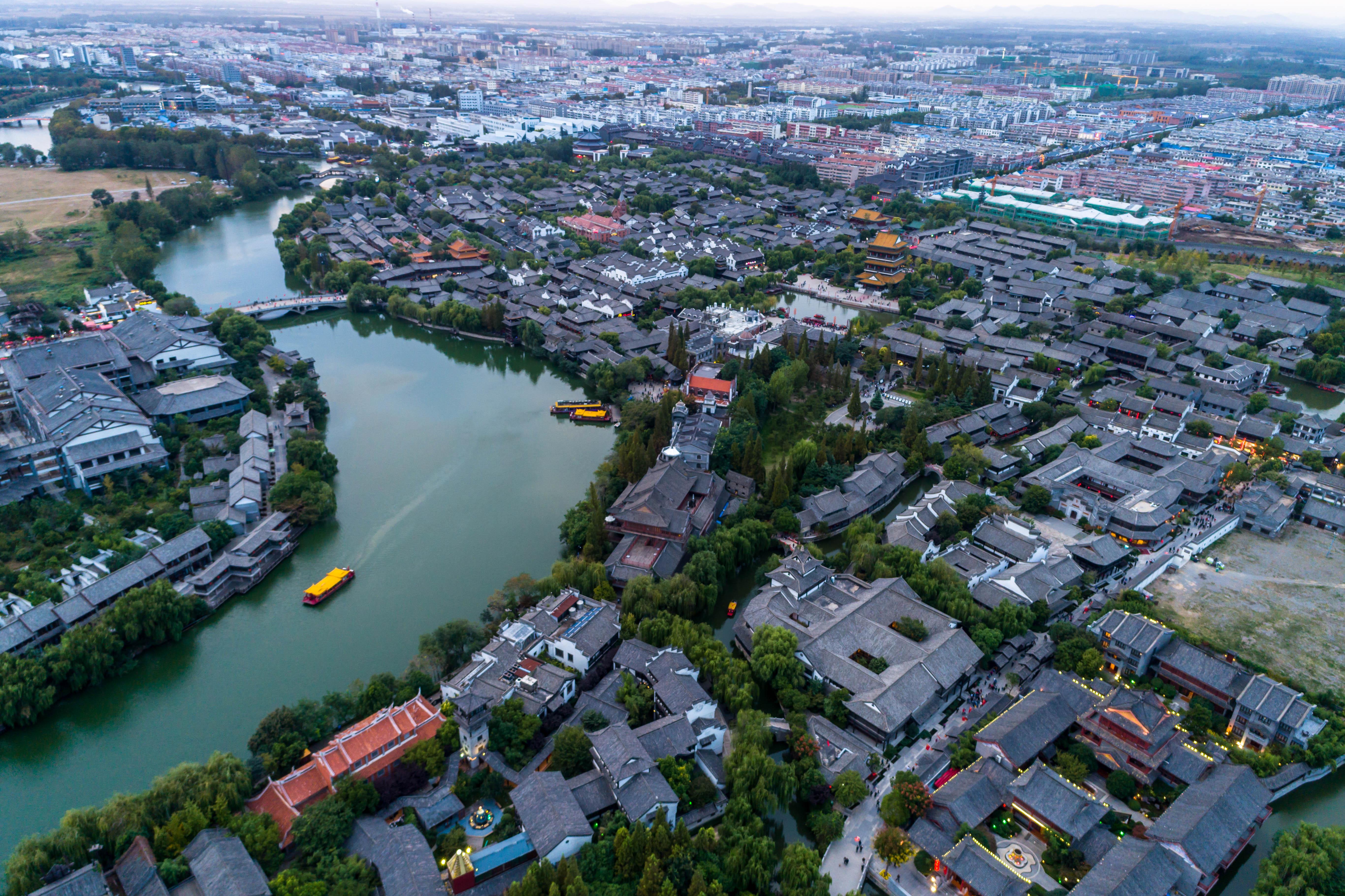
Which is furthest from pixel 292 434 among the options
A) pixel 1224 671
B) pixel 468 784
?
pixel 1224 671

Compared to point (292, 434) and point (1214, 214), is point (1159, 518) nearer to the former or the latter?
point (292, 434)


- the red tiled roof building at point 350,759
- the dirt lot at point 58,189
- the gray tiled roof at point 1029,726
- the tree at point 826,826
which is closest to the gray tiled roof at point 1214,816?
the gray tiled roof at point 1029,726

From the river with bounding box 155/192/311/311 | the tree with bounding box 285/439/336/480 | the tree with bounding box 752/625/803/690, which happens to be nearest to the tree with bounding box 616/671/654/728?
the tree with bounding box 752/625/803/690

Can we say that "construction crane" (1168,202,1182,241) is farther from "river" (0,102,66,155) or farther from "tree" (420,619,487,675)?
"river" (0,102,66,155)

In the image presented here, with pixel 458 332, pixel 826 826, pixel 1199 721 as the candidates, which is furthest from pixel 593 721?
pixel 458 332

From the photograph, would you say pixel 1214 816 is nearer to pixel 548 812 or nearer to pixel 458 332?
pixel 548 812
